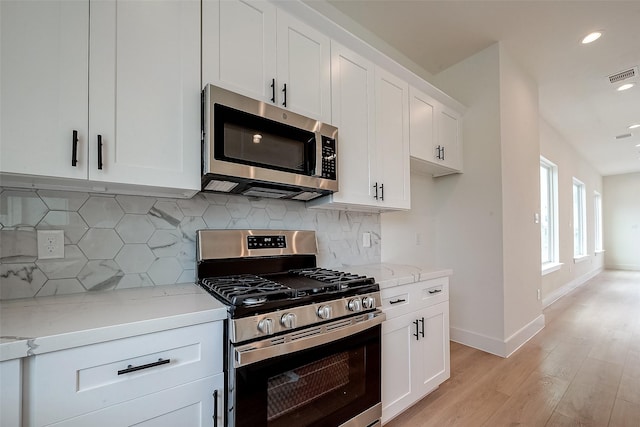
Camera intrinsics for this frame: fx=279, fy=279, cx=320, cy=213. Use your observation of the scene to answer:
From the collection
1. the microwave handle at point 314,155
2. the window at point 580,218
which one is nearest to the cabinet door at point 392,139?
the microwave handle at point 314,155

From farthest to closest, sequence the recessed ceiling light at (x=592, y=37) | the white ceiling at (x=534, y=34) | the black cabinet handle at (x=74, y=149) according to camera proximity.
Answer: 1. the recessed ceiling light at (x=592, y=37)
2. the white ceiling at (x=534, y=34)
3. the black cabinet handle at (x=74, y=149)

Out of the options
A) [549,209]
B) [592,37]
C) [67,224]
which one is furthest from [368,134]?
[549,209]

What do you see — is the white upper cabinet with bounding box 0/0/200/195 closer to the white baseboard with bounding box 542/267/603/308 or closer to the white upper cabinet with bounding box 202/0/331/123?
the white upper cabinet with bounding box 202/0/331/123

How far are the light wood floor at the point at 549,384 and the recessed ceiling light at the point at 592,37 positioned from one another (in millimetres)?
3034

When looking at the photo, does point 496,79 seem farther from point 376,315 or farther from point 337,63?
point 376,315

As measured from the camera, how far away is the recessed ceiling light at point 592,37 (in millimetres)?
2609

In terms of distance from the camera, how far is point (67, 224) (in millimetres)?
1227

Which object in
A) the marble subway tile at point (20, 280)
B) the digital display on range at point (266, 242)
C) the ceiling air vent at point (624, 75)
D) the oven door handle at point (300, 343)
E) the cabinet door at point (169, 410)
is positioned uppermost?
the ceiling air vent at point (624, 75)

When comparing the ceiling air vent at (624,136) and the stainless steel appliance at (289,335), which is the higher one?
the ceiling air vent at (624,136)

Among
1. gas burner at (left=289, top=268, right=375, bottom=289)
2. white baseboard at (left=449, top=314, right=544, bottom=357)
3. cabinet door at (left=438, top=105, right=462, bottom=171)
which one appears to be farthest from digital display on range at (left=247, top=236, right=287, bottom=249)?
white baseboard at (left=449, top=314, right=544, bottom=357)

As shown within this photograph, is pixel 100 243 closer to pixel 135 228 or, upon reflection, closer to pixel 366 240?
pixel 135 228

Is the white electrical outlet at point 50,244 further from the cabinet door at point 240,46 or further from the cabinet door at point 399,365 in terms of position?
the cabinet door at point 399,365

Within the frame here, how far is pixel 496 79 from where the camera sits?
9.21 ft

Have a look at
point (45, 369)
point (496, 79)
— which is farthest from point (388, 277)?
point (496, 79)
